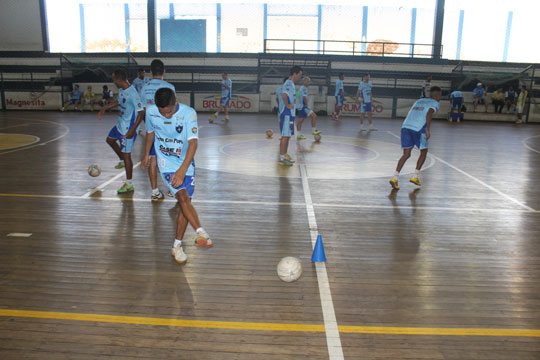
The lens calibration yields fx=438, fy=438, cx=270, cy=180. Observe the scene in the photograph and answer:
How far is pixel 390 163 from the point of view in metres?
11.8

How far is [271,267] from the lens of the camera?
5203mm

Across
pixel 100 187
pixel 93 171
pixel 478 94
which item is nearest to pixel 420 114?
pixel 100 187

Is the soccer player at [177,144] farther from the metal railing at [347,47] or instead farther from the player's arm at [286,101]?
the metal railing at [347,47]

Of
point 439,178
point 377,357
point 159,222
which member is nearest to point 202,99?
point 439,178

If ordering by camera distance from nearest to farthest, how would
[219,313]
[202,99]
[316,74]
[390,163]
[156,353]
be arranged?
1. [156,353]
2. [219,313]
3. [390,163]
4. [202,99]
5. [316,74]

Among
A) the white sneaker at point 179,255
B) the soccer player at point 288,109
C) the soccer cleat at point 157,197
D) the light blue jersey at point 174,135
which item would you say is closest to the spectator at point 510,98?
the soccer player at point 288,109

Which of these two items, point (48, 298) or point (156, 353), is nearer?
point (156, 353)

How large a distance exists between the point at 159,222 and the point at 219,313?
2893mm

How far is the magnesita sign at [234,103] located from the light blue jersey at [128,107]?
18.4 m

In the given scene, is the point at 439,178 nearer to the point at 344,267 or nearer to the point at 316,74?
the point at 344,267

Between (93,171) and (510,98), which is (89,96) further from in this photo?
(510,98)

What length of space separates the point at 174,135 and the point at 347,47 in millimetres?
28198

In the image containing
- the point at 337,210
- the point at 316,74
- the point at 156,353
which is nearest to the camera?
the point at 156,353

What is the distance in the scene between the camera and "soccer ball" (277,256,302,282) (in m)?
4.72
